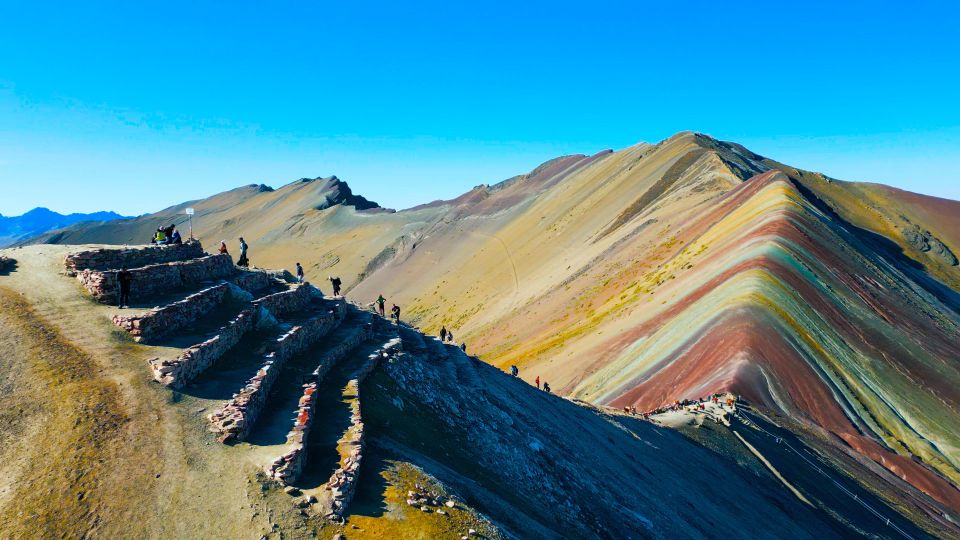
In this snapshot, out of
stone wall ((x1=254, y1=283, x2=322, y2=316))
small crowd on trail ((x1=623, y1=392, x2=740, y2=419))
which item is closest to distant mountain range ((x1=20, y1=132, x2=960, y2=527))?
small crowd on trail ((x1=623, y1=392, x2=740, y2=419))

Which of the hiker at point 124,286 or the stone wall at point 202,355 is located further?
the hiker at point 124,286

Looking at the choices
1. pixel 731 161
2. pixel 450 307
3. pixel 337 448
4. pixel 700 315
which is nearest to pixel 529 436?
pixel 337 448

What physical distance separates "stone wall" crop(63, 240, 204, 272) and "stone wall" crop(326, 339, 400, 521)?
10767mm

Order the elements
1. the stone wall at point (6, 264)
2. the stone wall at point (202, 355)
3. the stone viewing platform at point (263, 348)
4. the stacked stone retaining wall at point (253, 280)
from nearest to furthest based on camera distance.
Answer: the stone viewing platform at point (263, 348) → the stone wall at point (202, 355) → the stone wall at point (6, 264) → the stacked stone retaining wall at point (253, 280)

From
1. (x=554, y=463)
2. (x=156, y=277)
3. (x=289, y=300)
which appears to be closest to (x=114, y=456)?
(x=156, y=277)

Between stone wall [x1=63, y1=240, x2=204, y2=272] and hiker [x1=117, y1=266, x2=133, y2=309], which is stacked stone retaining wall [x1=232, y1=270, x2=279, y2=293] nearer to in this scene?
stone wall [x1=63, y1=240, x2=204, y2=272]

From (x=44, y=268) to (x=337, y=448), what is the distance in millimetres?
14134

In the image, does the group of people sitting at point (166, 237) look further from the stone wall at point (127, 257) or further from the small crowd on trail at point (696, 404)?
the small crowd on trail at point (696, 404)

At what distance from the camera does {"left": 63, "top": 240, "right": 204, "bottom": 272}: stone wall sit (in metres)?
22.0

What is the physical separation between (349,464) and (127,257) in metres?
15.4

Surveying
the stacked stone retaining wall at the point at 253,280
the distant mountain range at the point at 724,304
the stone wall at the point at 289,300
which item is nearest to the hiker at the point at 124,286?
the stone wall at the point at 289,300

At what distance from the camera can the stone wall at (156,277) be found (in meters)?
20.4

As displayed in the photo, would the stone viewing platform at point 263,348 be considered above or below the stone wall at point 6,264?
below

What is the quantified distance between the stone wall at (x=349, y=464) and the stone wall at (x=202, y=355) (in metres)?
4.13
